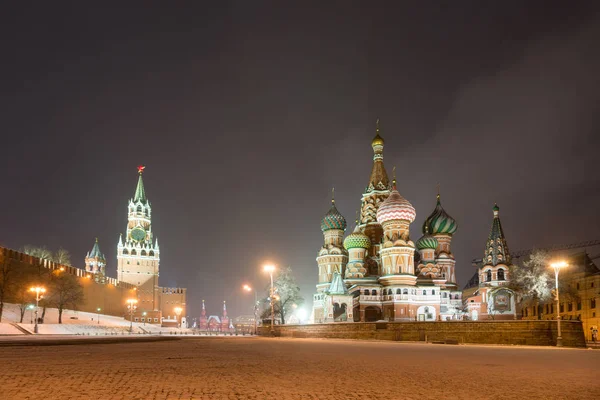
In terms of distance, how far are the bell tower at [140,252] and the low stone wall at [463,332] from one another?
88665mm

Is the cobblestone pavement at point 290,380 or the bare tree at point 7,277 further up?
the bare tree at point 7,277

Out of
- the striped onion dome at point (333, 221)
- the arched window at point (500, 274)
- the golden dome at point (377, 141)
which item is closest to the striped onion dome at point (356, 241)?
the striped onion dome at point (333, 221)

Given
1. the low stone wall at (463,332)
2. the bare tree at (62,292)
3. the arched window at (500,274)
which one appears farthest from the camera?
the arched window at (500,274)

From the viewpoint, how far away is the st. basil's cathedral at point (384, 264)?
67.6m

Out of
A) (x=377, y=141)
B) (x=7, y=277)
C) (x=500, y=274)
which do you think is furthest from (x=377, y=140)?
(x=7, y=277)

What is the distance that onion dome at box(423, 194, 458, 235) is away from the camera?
81.4 metres

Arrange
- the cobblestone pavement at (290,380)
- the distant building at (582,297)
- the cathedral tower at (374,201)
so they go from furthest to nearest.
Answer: the cathedral tower at (374,201), the distant building at (582,297), the cobblestone pavement at (290,380)

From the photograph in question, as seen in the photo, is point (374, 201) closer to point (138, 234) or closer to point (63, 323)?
point (63, 323)

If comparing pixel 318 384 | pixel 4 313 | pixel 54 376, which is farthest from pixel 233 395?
pixel 4 313

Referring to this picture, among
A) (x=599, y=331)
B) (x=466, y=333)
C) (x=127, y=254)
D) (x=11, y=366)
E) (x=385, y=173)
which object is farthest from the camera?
(x=127, y=254)

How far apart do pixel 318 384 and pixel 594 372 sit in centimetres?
719

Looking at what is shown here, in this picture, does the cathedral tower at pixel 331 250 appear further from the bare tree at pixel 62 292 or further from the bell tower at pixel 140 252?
the bell tower at pixel 140 252

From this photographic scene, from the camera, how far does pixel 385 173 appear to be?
3250 inches

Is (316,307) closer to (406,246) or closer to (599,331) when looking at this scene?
(406,246)
